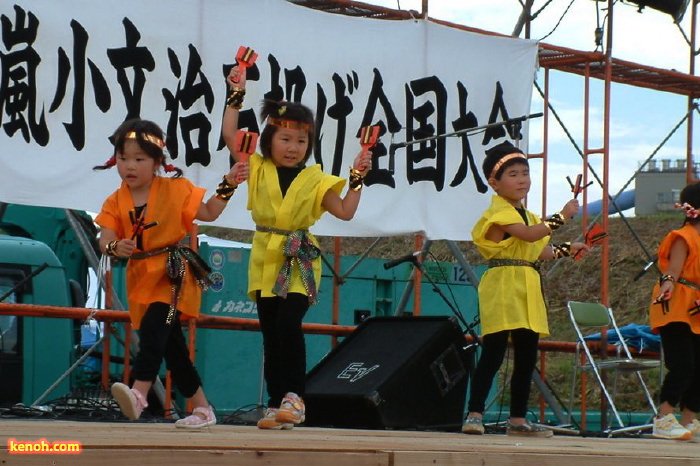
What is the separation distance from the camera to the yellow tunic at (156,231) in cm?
451

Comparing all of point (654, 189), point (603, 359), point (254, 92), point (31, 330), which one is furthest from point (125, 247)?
point (654, 189)

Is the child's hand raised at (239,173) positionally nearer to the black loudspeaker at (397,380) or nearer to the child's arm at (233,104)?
the child's arm at (233,104)

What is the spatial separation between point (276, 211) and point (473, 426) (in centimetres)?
140

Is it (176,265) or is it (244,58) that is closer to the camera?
(176,265)

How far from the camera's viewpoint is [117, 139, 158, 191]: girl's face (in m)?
4.54

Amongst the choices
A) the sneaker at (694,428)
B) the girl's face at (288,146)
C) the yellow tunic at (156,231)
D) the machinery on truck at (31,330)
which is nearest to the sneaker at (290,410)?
the yellow tunic at (156,231)

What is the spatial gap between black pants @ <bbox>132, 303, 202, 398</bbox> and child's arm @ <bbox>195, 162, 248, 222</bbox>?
0.43 metres

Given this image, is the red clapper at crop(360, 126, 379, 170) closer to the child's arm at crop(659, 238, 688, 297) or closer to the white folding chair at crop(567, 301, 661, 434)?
the child's arm at crop(659, 238, 688, 297)

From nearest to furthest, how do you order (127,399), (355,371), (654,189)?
(127,399) < (355,371) < (654,189)

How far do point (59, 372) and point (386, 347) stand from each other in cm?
288

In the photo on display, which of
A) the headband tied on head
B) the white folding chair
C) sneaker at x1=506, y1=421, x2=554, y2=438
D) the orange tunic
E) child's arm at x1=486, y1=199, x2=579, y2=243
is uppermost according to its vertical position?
the headband tied on head

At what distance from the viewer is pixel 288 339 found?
4621 mm

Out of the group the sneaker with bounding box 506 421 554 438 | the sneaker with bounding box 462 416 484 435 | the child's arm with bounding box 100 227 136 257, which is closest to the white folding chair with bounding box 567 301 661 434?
the sneaker with bounding box 506 421 554 438

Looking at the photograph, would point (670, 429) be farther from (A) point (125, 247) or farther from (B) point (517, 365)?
(A) point (125, 247)
